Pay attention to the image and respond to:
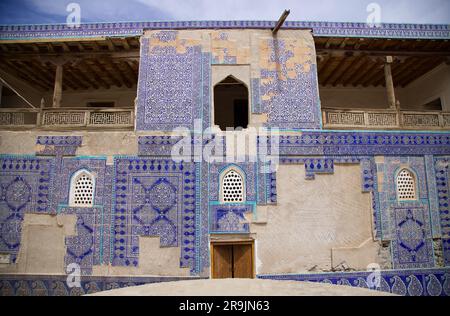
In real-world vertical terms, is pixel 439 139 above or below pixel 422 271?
above

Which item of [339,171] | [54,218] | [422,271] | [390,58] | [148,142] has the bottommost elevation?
[422,271]

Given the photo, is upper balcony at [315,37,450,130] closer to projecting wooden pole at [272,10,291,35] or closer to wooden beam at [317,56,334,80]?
wooden beam at [317,56,334,80]

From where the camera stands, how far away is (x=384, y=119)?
9.16 meters

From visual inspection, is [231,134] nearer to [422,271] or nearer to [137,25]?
[137,25]

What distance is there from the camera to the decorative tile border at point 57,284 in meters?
7.98

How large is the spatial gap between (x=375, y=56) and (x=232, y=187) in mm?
5046

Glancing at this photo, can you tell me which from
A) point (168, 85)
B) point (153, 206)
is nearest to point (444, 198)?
point (153, 206)

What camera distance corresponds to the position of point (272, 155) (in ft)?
28.2

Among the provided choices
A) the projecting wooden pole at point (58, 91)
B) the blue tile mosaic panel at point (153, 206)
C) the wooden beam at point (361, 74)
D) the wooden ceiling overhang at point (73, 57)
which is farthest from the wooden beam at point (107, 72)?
the wooden beam at point (361, 74)

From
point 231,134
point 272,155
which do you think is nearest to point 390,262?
point 272,155

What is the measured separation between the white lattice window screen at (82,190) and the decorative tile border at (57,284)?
159 cm

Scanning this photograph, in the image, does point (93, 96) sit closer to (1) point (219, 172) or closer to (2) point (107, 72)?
(2) point (107, 72)

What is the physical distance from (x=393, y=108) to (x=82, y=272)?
8.05 meters
